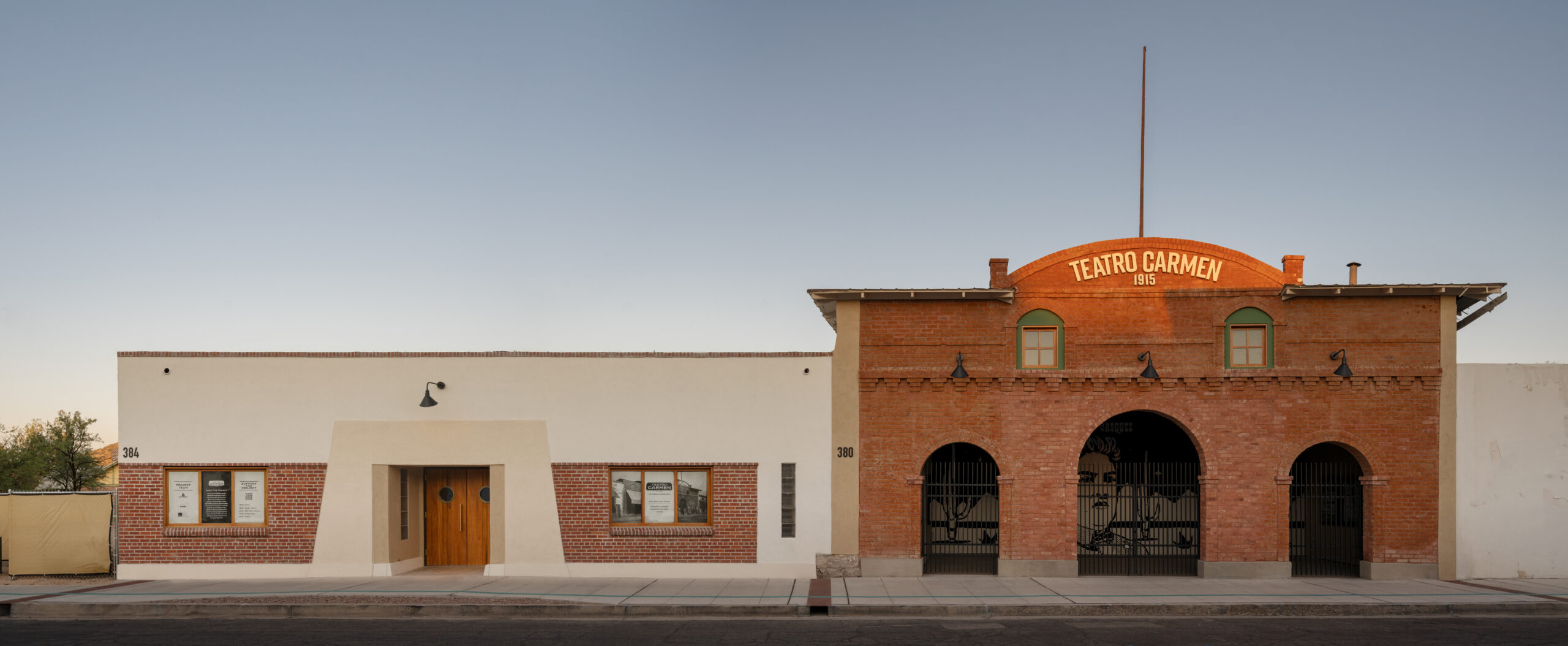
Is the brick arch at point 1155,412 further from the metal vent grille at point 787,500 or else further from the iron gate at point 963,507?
the metal vent grille at point 787,500

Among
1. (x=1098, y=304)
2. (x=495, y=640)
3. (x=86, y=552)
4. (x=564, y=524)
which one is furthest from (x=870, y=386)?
(x=86, y=552)

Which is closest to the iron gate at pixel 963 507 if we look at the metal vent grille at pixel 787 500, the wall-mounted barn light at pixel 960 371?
the wall-mounted barn light at pixel 960 371

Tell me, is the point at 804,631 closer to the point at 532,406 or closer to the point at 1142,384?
the point at 532,406

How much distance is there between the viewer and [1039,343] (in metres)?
15.9

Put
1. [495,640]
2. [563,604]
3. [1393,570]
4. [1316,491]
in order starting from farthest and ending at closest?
1. [1316,491]
2. [1393,570]
3. [563,604]
4. [495,640]

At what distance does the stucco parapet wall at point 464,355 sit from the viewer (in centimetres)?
1593

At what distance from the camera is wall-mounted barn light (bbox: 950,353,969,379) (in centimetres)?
1545

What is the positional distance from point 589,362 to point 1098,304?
923cm

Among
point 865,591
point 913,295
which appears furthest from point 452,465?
point 913,295

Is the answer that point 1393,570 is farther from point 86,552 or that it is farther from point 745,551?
point 86,552

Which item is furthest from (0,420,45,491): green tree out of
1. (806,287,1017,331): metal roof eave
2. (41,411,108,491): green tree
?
(806,287,1017,331): metal roof eave

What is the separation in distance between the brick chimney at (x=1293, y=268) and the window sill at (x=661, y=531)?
11.3 metres

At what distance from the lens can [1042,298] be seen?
1585 cm

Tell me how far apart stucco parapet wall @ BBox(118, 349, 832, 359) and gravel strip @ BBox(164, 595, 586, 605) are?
14.2 feet
